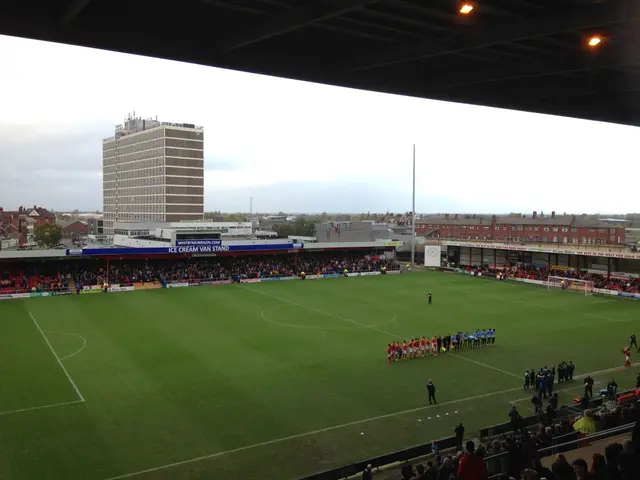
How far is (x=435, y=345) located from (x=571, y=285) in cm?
3143

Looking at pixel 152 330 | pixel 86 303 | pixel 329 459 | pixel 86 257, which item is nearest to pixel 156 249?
pixel 86 257

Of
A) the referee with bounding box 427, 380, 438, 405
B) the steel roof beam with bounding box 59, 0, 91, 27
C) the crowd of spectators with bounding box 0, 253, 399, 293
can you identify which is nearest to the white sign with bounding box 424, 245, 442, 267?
the crowd of spectators with bounding box 0, 253, 399, 293

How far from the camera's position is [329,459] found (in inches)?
598

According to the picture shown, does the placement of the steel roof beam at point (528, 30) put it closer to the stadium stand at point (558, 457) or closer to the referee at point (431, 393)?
the stadium stand at point (558, 457)

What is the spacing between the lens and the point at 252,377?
22.7 meters

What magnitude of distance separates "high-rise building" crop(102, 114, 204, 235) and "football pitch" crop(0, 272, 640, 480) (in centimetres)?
7723

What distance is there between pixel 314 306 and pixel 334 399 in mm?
20328

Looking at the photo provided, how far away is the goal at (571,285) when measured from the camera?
50.8 meters

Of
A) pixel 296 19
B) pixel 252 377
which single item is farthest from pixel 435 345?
pixel 296 19

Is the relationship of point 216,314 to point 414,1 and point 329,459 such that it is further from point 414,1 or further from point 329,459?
point 414,1

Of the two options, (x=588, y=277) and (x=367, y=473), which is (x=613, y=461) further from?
(x=588, y=277)

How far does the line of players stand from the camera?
25.8 m

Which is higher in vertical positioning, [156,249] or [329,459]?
[156,249]

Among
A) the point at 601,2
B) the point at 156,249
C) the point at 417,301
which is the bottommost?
the point at 417,301
